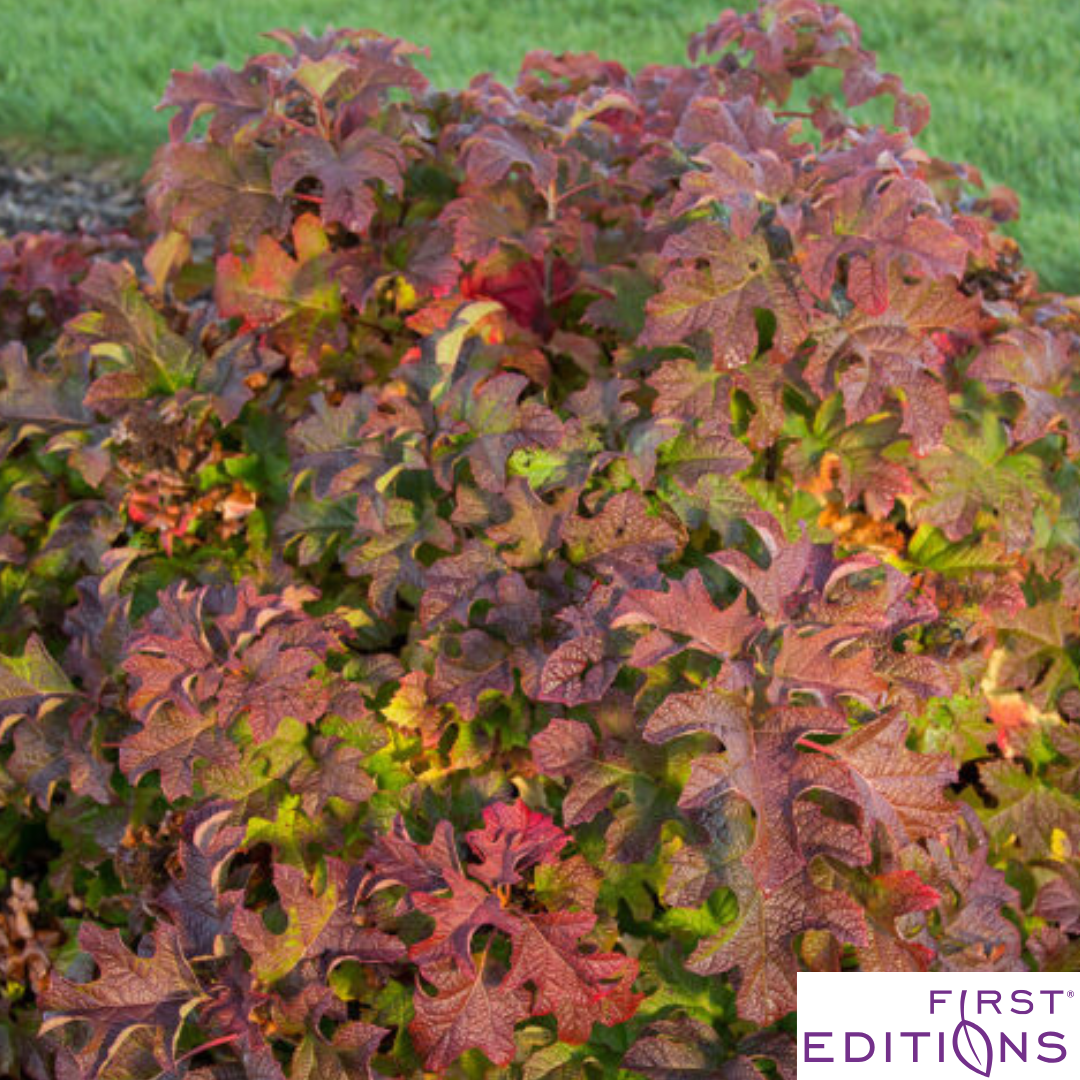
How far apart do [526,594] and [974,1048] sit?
2.65 feet

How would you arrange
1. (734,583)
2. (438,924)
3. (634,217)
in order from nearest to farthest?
(438,924)
(734,583)
(634,217)

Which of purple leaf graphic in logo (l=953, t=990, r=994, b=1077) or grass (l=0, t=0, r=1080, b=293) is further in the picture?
grass (l=0, t=0, r=1080, b=293)

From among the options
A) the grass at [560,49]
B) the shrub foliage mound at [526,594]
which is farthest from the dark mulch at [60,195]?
the shrub foliage mound at [526,594]

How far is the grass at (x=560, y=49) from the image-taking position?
4641 millimetres

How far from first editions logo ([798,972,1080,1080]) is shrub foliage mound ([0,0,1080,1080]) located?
2.2 inches

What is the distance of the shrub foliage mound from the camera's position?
1.45 meters

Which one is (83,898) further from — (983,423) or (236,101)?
(983,423)

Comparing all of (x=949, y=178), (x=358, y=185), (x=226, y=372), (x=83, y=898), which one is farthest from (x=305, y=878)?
(x=949, y=178)

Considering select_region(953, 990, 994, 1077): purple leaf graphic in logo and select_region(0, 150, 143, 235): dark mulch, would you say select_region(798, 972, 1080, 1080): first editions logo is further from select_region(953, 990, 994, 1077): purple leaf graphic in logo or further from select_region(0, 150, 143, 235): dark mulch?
A: select_region(0, 150, 143, 235): dark mulch

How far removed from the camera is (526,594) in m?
1.64

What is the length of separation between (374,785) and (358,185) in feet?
3.26

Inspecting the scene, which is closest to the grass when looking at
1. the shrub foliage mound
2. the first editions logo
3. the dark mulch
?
the dark mulch

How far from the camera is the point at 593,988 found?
57.1 inches

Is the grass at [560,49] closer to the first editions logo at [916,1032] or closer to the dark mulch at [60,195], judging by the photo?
the dark mulch at [60,195]
